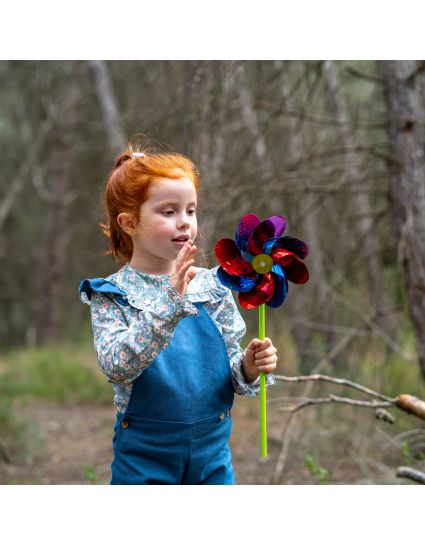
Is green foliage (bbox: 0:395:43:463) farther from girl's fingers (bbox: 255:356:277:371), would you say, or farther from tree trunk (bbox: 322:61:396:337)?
girl's fingers (bbox: 255:356:277:371)

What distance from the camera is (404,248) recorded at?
4.09 metres

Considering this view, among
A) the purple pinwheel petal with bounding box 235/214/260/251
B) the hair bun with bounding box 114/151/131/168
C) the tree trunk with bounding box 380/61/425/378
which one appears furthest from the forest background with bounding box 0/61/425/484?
the purple pinwheel petal with bounding box 235/214/260/251

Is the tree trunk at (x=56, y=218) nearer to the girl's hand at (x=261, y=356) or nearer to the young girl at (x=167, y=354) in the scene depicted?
the young girl at (x=167, y=354)

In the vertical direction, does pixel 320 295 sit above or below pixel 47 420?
above

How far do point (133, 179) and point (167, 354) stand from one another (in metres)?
0.54

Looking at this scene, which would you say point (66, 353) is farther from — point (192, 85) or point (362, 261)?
point (192, 85)

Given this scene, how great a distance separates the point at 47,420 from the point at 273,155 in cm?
311

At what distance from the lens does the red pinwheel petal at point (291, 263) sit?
2.18m

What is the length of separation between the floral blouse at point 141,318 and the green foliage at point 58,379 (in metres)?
4.58

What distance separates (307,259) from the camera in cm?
689

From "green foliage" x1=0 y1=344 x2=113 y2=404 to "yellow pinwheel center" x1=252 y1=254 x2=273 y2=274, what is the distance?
4806mm

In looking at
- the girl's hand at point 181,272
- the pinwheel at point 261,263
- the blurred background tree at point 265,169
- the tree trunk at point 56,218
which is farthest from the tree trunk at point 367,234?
the tree trunk at point 56,218

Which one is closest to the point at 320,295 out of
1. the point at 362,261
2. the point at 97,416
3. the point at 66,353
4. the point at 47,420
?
the point at 362,261

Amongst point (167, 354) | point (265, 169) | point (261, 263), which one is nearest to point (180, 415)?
point (167, 354)
